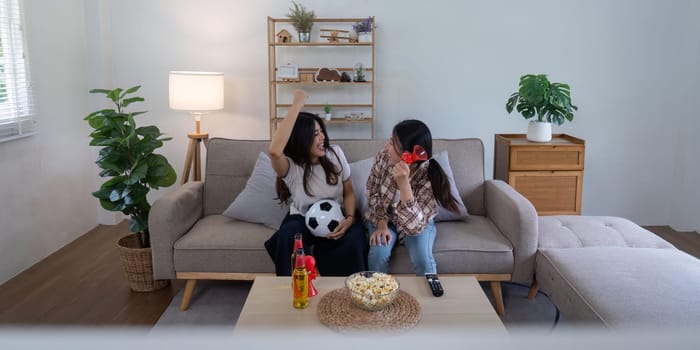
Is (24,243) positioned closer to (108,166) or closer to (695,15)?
(108,166)

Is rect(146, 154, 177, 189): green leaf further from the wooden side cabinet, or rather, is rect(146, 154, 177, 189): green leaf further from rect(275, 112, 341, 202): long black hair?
the wooden side cabinet

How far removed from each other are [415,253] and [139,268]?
148 centimetres

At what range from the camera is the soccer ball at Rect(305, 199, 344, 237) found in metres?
2.52

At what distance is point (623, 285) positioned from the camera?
204 cm

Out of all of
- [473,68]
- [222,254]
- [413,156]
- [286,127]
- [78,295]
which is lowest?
[78,295]

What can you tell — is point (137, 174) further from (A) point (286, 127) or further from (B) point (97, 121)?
(A) point (286, 127)

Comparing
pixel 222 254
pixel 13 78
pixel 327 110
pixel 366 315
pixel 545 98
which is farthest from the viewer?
pixel 327 110

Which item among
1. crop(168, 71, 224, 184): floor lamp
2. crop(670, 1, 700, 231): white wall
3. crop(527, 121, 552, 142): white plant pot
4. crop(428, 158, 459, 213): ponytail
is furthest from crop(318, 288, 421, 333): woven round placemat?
crop(670, 1, 700, 231): white wall

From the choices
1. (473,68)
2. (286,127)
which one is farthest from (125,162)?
(473,68)

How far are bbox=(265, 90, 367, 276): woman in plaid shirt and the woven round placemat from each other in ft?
1.68

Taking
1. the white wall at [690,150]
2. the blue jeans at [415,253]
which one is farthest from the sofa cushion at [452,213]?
the white wall at [690,150]

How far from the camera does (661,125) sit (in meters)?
4.14

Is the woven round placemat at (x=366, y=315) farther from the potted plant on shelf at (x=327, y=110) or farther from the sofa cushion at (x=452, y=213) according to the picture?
the potted plant on shelf at (x=327, y=110)

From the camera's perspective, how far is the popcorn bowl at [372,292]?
73.4 inches
